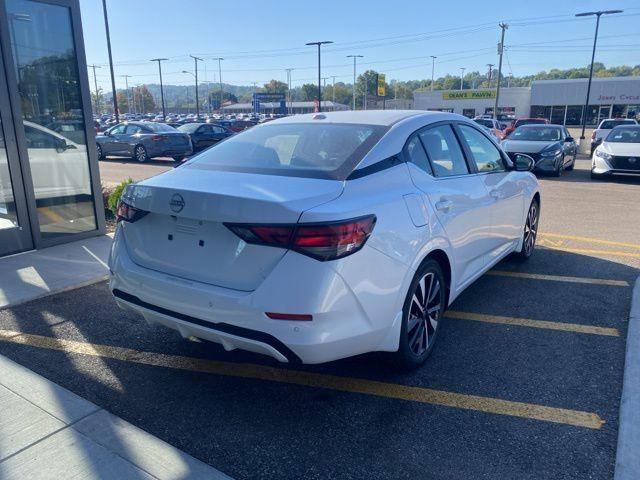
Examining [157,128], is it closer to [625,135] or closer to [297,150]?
[625,135]

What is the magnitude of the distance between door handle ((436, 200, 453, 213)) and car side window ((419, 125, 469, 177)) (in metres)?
0.23

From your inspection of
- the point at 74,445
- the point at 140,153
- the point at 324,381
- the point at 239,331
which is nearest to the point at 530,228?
the point at 324,381

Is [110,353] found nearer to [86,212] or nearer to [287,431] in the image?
[287,431]

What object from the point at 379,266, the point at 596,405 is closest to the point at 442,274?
the point at 379,266

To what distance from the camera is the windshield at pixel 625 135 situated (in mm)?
14320

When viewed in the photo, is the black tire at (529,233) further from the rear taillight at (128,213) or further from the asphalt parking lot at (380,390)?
the rear taillight at (128,213)

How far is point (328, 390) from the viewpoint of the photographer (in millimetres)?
3326

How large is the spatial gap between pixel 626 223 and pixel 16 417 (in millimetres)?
8780

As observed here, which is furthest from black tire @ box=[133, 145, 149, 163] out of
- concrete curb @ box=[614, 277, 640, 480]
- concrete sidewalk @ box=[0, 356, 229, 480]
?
concrete curb @ box=[614, 277, 640, 480]

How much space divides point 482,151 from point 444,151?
0.92 meters

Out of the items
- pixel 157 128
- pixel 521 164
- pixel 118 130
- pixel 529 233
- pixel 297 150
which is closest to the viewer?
pixel 297 150

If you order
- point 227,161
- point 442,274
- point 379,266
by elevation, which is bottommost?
point 442,274

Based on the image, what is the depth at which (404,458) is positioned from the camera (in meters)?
2.65

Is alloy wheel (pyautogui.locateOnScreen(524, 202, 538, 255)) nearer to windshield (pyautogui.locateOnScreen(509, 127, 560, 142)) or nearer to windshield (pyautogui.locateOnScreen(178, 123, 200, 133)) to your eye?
windshield (pyautogui.locateOnScreen(509, 127, 560, 142))
